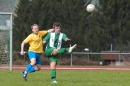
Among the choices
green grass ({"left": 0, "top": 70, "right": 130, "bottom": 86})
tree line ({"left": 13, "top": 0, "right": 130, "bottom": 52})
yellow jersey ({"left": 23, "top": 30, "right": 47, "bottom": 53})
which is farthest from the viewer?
tree line ({"left": 13, "top": 0, "right": 130, "bottom": 52})

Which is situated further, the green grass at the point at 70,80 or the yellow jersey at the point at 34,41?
the yellow jersey at the point at 34,41

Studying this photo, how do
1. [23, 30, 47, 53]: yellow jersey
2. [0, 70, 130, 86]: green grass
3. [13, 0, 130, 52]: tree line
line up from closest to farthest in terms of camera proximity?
[0, 70, 130, 86]: green grass < [23, 30, 47, 53]: yellow jersey < [13, 0, 130, 52]: tree line

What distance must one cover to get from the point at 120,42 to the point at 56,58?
28.9m

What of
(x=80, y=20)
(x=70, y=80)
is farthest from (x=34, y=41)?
(x=80, y=20)

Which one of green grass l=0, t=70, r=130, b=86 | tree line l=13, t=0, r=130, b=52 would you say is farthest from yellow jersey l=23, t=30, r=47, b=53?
tree line l=13, t=0, r=130, b=52

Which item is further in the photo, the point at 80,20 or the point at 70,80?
the point at 80,20

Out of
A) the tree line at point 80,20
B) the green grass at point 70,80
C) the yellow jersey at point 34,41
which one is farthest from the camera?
the tree line at point 80,20

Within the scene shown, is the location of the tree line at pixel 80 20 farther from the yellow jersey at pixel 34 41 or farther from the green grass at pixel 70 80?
the yellow jersey at pixel 34 41

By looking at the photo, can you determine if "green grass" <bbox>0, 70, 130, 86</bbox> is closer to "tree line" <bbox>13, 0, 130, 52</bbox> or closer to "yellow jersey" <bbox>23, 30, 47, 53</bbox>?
"yellow jersey" <bbox>23, 30, 47, 53</bbox>

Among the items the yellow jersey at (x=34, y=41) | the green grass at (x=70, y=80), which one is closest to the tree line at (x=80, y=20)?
the green grass at (x=70, y=80)

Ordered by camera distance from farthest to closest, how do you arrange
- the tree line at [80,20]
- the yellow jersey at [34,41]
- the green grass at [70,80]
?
the tree line at [80,20] → the yellow jersey at [34,41] → the green grass at [70,80]

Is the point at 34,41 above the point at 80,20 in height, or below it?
below

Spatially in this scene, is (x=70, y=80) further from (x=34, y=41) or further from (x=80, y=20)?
(x=80, y=20)

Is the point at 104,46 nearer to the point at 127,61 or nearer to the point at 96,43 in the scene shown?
the point at 96,43
